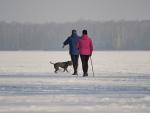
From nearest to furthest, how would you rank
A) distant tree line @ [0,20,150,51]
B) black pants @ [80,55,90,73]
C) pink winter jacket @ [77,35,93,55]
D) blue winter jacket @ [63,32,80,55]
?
black pants @ [80,55,90,73] → pink winter jacket @ [77,35,93,55] → blue winter jacket @ [63,32,80,55] → distant tree line @ [0,20,150,51]

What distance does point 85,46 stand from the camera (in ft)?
77.3

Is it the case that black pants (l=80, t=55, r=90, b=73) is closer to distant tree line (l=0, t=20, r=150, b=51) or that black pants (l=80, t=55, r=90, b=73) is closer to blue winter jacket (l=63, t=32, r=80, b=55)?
blue winter jacket (l=63, t=32, r=80, b=55)

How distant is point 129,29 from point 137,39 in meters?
7.78

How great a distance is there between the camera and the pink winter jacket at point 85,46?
23469 millimetres

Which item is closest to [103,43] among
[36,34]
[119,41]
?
[119,41]

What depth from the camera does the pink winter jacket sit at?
77.0 ft

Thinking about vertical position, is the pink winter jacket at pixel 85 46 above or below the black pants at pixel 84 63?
above

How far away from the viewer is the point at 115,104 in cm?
1105

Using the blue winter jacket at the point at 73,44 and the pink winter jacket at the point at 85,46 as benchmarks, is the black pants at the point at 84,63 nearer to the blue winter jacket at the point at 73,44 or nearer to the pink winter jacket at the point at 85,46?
the pink winter jacket at the point at 85,46

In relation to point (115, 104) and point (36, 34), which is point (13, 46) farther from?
point (115, 104)

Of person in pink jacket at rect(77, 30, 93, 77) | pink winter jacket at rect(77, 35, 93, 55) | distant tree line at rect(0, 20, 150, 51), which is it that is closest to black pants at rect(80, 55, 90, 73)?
person in pink jacket at rect(77, 30, 93, 77)

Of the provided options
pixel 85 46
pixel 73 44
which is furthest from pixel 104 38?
pixel 85 46

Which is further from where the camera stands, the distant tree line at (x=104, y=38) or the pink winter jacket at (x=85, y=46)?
the distant tree line at (x=104, y=38)

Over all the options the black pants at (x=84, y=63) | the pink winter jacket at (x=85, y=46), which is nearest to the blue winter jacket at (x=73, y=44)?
the pink winter jacket at (x=85, y=46)
